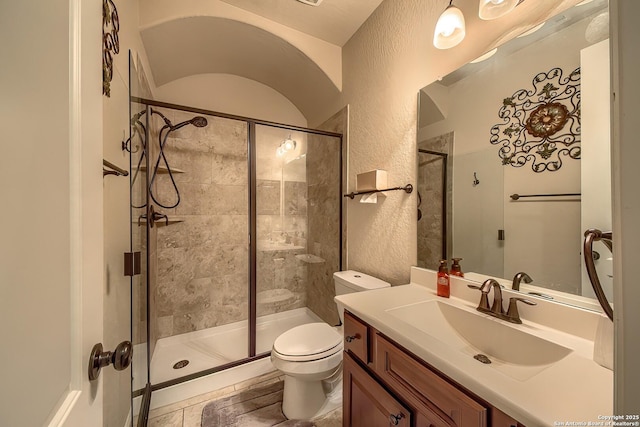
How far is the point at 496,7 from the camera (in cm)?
94

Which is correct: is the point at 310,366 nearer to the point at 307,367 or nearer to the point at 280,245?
the point at 307,367

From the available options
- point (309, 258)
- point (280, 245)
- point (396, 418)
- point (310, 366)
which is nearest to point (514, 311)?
point (396, 418)

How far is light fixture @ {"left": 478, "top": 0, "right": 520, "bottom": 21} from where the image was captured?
0.91 metres

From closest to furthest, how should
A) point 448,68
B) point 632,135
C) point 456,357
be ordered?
point 632,135 → point 456,357 → point 448,68

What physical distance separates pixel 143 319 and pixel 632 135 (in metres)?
2.10

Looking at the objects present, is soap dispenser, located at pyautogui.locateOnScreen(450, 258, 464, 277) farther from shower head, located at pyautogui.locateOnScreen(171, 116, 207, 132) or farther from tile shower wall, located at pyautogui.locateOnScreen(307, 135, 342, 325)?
shower head, located at pyautogui.locateOnScreen(171, 116, 207, 132)

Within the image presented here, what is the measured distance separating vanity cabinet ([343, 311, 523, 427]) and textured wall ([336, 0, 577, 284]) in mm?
642

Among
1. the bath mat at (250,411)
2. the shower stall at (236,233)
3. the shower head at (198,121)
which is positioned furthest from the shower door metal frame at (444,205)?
the shower head at (198,121)

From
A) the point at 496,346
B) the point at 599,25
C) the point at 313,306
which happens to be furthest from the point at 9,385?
the point at 313,306

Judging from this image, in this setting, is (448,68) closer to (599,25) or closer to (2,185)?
(599,25)

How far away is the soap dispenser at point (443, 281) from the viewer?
1152 millimetres

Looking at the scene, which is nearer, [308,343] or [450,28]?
[450,28]

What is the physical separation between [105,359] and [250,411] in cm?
132

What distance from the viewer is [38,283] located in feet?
1.13
